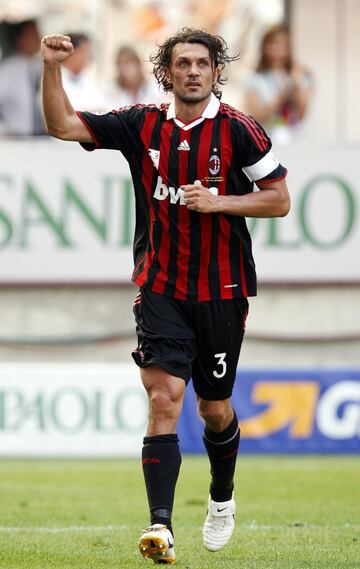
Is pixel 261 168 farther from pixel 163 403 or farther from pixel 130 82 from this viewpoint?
pixel 130 82

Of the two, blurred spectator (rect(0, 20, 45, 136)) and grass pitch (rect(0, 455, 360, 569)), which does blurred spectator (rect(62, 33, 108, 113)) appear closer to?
blurred spectator (rect(0, 20, 45, 136))

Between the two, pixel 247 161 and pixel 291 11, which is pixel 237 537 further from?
pixel 291 11

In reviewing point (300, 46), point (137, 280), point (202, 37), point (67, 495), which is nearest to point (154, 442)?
point (137, 280)

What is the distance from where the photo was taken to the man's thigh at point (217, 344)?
22.5 ft

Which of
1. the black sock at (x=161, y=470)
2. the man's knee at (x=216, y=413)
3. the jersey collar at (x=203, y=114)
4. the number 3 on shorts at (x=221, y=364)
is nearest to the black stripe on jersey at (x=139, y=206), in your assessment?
the jersey collar at (x=203, y=114)

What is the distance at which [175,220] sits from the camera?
6.82 m

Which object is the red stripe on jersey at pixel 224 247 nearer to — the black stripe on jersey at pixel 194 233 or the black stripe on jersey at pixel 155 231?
the black stripe on jersey at pixel 194 233

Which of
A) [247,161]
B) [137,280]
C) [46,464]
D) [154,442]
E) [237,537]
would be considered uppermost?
[247,161]

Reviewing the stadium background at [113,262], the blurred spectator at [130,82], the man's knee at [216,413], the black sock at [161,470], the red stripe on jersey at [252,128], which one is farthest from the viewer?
the blurred spectator at [130,82]

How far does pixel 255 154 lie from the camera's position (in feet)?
22.3

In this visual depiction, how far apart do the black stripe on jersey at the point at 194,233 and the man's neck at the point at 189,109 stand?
57mm

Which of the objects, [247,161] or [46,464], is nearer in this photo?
[247,161]

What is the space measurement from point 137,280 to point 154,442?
0.79 metres

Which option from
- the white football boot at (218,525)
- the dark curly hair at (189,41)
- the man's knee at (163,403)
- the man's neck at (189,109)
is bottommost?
the white football boot at (218,525)
